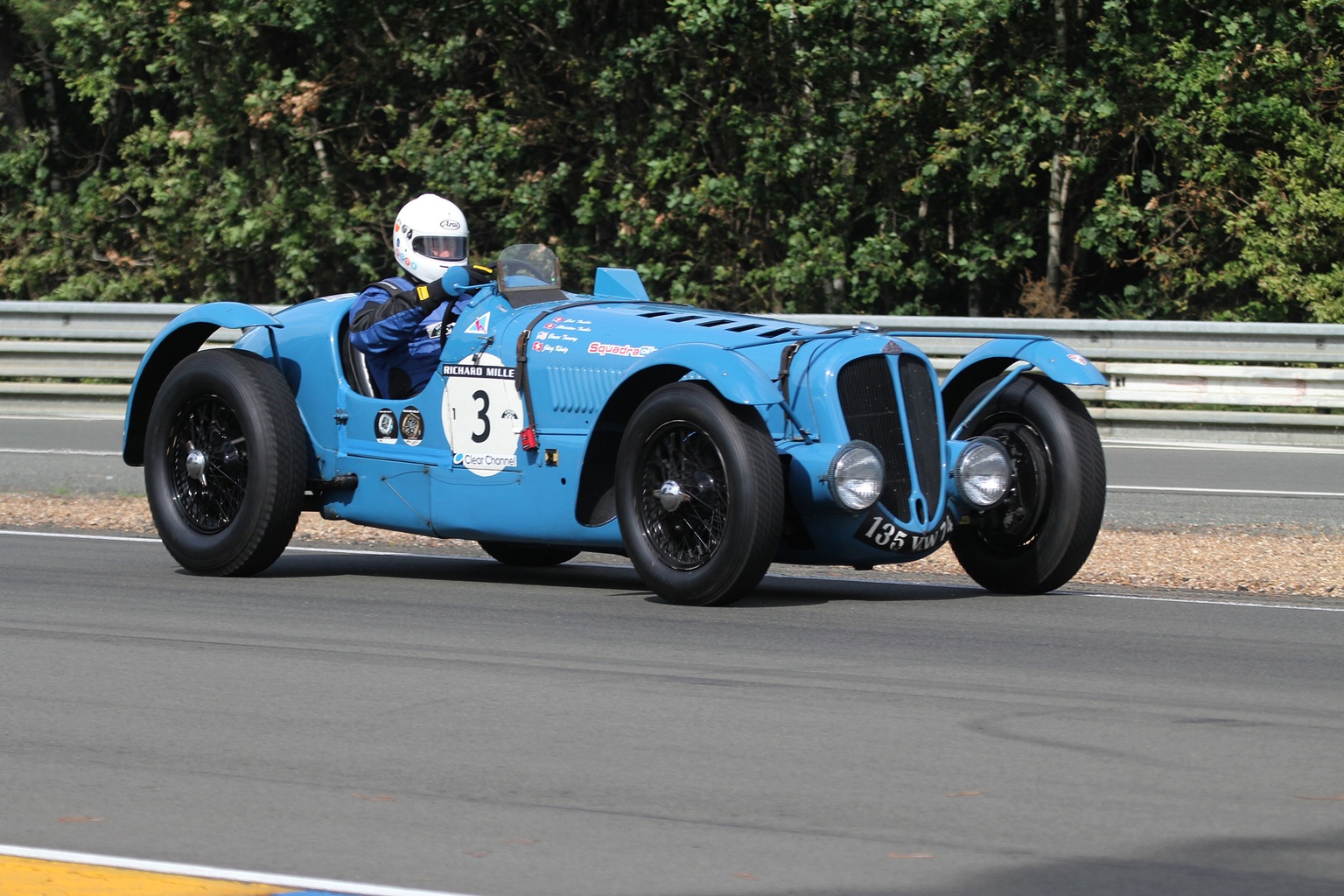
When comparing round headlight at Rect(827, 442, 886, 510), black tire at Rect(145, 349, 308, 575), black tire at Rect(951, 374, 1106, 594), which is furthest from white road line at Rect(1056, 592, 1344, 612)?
black tire at Rect(145, 349, 308, 575)

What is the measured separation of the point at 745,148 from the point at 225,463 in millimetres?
11935

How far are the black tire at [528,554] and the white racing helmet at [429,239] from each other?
142 centimetres

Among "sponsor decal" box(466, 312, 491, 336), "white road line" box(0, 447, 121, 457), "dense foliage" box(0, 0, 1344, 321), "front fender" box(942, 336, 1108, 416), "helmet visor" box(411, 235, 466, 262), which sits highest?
"dense foliage" box(0, 0, 1344, 321)

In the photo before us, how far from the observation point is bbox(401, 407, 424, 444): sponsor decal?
8.88 metres

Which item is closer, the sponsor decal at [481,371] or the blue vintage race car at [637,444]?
the blue vintage race car at [637,444]

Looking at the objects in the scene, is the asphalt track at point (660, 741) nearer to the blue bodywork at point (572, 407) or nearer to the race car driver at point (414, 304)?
the blue bodywork at point (572, 407)

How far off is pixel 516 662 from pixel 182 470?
131 inches

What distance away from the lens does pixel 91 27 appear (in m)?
22.1

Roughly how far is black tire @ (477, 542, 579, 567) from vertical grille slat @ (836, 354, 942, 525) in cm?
224

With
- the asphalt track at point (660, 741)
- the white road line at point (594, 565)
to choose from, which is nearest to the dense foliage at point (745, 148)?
the white road line at point (594, 565)

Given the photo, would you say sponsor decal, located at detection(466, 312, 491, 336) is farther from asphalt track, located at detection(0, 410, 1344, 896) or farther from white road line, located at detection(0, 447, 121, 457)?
white road line, located at detection(0, 447, 121, 457)

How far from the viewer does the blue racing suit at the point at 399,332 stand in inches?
353

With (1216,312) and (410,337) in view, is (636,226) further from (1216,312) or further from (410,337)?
(410,337)

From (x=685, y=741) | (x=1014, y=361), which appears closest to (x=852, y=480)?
(x=1014, y=361)
